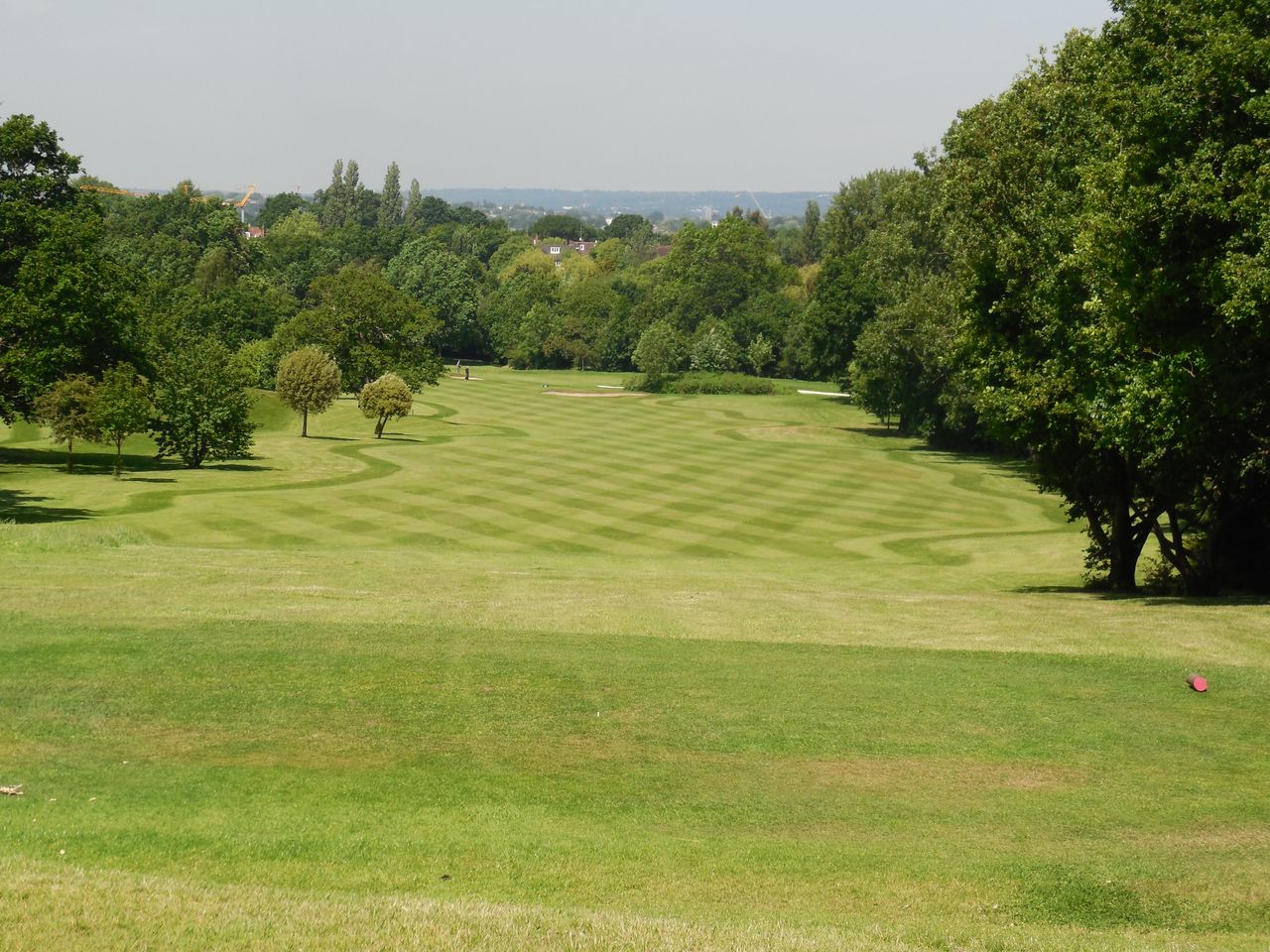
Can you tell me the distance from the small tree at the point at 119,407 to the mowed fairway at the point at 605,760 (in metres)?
23.2

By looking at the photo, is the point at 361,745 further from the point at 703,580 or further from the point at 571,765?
the point at 703,580

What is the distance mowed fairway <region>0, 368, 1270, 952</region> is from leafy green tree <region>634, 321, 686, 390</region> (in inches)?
4732

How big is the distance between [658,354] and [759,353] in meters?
12.8

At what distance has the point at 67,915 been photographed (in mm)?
10117

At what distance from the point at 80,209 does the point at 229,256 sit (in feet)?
329

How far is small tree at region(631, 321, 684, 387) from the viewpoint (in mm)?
156125

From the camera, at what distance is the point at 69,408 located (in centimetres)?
5938

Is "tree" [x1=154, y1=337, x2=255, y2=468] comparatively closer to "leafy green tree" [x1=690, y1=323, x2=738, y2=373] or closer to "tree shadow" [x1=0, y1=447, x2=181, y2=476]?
"tree shadow" [x1=0, y1=447, x2=181, y2=476]

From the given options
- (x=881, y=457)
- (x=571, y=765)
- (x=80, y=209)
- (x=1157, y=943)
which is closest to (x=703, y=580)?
(x=571, y=765)

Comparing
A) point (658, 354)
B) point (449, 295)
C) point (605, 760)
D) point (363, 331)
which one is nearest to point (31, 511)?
point (605, 760)

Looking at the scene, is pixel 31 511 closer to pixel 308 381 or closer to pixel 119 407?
pixel 119 407

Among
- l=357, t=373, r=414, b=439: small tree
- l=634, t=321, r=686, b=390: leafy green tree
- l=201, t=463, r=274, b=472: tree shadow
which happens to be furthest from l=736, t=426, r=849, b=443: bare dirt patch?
l=634, t=321, r=686, b=390: leafy green tree

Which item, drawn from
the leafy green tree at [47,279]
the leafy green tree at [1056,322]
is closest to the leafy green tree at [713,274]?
the leafy green tree at [47,279]

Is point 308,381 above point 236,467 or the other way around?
above
